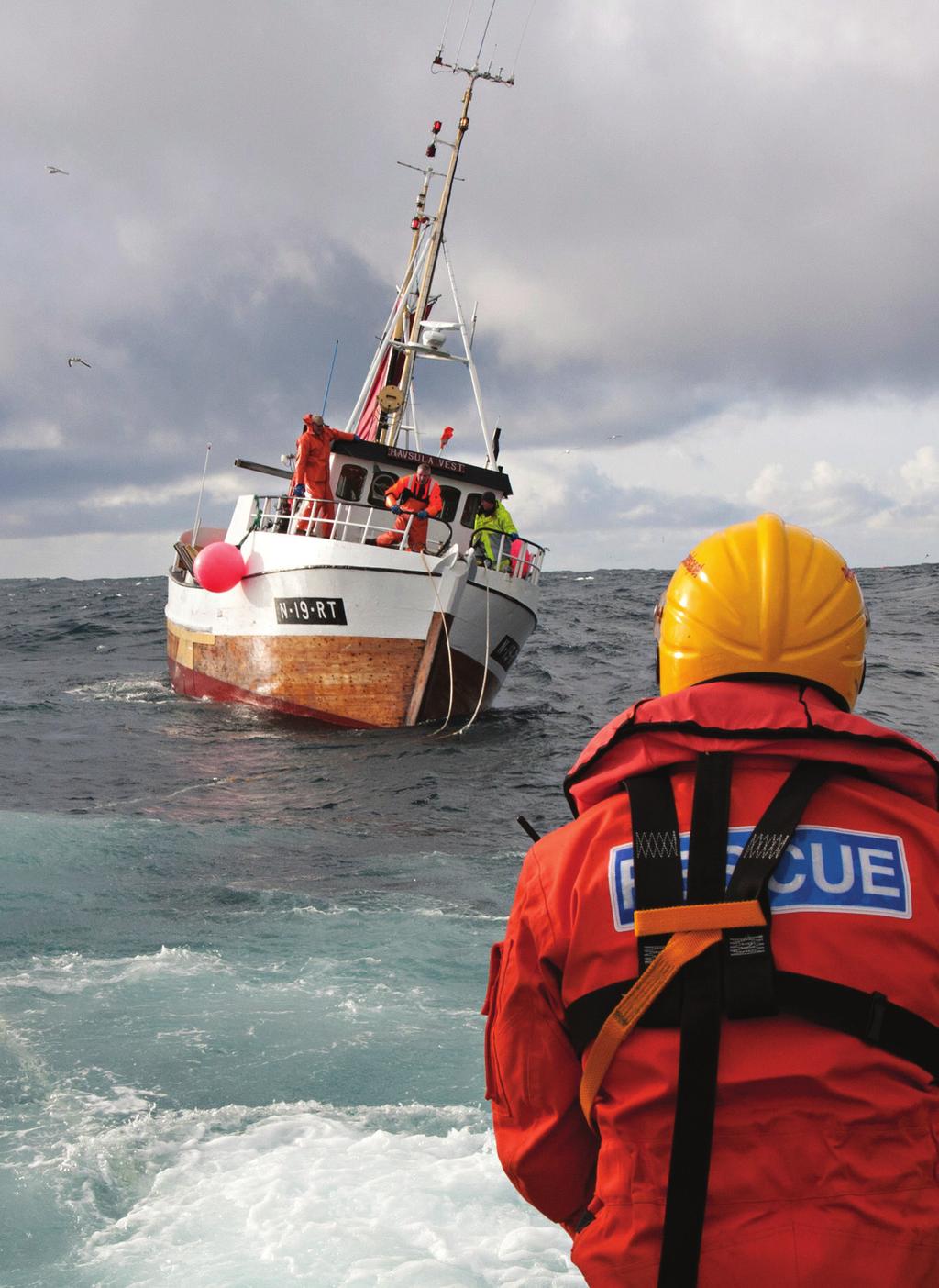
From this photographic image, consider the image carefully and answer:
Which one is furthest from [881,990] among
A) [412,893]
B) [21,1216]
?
[412,893]

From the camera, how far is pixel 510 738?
49.9 ft

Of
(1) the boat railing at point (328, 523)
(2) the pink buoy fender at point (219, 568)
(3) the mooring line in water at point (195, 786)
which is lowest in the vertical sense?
(3) the mooring line in water at point (195, 786)

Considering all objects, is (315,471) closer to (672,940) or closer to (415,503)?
(415,503)

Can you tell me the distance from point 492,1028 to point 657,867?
0.40 metres

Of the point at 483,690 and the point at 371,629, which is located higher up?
the point at 371,629

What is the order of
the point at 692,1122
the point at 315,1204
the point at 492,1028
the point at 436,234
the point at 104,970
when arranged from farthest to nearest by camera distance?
the point at 436,234 < the point at 104,970 < the point at 315,1204 < the point at 492,1028 < the point at 692,1122

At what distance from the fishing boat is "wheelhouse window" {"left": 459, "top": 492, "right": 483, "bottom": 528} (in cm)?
2

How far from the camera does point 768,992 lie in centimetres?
139

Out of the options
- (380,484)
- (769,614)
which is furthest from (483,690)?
(769,614)

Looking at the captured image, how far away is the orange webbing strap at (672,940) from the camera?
55.9 inches

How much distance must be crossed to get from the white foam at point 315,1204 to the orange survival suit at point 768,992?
2005mm

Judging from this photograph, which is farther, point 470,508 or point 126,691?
point 126,691

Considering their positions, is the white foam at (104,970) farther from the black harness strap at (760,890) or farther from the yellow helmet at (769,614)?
the black harness strap at (760,890)


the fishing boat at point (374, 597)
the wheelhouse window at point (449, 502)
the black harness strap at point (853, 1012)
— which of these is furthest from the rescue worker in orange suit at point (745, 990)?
the wheelhouse window at point (449, 502)
